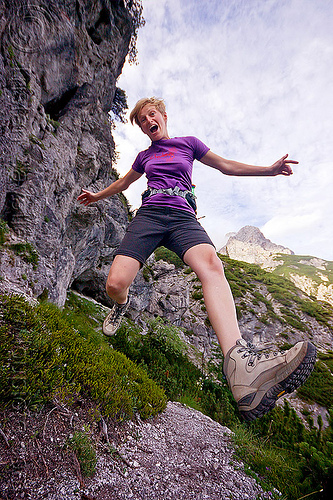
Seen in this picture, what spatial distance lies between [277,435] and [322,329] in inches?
1162

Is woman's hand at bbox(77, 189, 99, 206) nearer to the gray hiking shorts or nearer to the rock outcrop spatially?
the gray hiking shorts

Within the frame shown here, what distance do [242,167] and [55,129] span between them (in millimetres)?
8459

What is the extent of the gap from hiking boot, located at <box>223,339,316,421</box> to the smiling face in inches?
116

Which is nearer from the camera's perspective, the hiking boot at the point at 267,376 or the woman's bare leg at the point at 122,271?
the hiking boot at the point at 267,376

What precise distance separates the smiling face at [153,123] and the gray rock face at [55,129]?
387cm

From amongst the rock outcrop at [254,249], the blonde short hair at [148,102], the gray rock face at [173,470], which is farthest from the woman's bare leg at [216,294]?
the rock outcrop at [254,249]

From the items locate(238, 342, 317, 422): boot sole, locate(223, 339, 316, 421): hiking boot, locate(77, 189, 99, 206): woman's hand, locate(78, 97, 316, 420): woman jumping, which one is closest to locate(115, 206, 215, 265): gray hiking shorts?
locate(78, 97, 316, 420): woman jumping

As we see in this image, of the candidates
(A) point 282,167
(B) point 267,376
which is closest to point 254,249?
(A) point 282,167

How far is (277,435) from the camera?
516 centimetres

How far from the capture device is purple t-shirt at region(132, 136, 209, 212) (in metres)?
2.59

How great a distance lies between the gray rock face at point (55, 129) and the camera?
19.2ft

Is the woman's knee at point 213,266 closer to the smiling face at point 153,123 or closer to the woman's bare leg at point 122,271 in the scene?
the woman's bare leg at point 122,271

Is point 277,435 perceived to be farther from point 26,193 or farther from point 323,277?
point 323,277

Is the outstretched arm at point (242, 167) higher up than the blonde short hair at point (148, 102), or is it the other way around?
the blonde short hair at point (148, 102)
